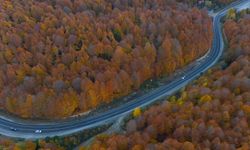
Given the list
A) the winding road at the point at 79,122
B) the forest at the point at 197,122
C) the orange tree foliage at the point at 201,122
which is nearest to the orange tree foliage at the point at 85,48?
the winding road at the point at 79,122

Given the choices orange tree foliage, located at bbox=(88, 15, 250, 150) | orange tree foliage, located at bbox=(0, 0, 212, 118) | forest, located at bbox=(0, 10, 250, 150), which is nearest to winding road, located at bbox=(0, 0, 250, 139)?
orange tree foliage, located at bbox=(0, 0, 212, 118)

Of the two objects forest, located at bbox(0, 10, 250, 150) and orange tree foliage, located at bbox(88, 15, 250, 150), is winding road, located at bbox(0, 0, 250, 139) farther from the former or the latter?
orange tree foliage, located at bbox(88, 15, 250, 150)

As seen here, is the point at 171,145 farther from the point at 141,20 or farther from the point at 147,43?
the point at 141,20

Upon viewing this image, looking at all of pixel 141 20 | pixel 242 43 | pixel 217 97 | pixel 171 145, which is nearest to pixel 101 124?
pixel 171 145

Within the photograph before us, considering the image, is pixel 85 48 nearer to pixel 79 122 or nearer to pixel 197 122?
pixel 79 122

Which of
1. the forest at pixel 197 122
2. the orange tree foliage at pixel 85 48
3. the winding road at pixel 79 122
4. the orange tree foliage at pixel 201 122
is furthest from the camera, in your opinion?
the orange tree foliage at pixel 85 48

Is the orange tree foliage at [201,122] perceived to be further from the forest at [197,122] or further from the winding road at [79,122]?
the winding road at [79,122]
